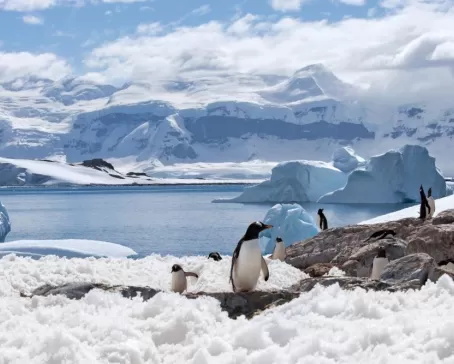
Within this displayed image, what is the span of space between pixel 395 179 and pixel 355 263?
4849 centimetres

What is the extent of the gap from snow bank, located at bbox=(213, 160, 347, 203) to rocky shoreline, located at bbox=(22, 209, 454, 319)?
160ft

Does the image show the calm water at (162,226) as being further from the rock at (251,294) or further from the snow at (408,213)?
the rock at (251,294)

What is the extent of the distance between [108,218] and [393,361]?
5868 cm

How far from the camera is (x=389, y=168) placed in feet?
190

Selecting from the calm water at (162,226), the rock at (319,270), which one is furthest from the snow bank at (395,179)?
the rock at (319,270)

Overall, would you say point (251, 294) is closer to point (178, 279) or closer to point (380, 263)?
point (178, 279)

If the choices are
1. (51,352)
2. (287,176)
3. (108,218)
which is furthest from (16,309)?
(287,176)

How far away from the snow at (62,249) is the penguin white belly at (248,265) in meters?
11.4

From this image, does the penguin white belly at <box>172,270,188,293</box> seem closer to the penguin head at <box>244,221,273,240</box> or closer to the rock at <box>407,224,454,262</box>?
the penguin head at <box>244,221,273,240</box>

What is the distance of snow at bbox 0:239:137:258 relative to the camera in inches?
→ 837

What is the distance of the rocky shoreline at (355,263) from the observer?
6.77 meters

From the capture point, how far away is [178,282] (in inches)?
425

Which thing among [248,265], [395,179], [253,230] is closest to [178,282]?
[248,265]

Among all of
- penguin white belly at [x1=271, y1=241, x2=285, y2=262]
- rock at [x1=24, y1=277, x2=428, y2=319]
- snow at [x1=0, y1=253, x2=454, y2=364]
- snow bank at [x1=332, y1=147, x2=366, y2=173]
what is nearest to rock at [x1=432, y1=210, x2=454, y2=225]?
penguin white belly at [x1=271, y1=241, x2=285, y2=262]
